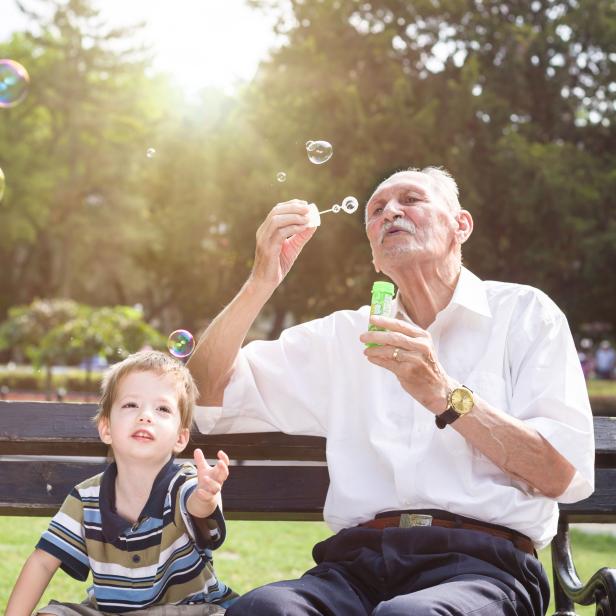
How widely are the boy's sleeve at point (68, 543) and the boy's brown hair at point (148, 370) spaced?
286 mm

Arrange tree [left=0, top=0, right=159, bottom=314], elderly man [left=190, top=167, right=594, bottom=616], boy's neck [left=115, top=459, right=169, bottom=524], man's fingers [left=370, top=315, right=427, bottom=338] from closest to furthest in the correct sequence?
man's fingers [left=370, top=315, right=427, bottom=338] < elderly man [left=190, top=167, right=594, bottom=616] < boy's neck [left=115, top=459, right=169, bottom=524] < tree [left=0, top=0, right=159, bottom=314]

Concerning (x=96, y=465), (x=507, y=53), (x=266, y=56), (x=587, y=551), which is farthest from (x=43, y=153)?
(x=96, y=465)

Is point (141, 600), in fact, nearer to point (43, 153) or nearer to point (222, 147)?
point (222, 147)

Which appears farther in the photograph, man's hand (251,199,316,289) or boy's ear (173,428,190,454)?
man's hand (251,199,316,289)

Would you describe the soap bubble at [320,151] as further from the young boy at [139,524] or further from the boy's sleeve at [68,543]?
the boy's sleeve at [68,543]

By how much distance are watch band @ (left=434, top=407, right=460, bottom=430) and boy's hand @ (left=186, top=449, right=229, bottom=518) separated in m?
0.56

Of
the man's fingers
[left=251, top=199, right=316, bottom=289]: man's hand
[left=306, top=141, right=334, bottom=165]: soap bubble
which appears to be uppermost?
[left=306, top=141, right=334, bottom=165]: soap bubble

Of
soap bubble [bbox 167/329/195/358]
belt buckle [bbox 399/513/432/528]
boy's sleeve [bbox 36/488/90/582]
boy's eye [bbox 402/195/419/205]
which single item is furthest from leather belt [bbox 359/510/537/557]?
soap bubble [bbox 167/329/195/358]

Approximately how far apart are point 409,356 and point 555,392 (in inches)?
19.0

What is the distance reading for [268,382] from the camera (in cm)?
315

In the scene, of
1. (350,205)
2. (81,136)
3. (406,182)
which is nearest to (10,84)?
(350,205)

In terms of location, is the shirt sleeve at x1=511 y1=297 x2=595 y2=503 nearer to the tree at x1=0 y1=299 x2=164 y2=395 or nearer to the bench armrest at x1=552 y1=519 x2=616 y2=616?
the bench armrest at x1=552 y1=519 x2=616 y2=616

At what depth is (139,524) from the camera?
2.59m

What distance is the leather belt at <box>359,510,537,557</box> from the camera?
8.80ft
